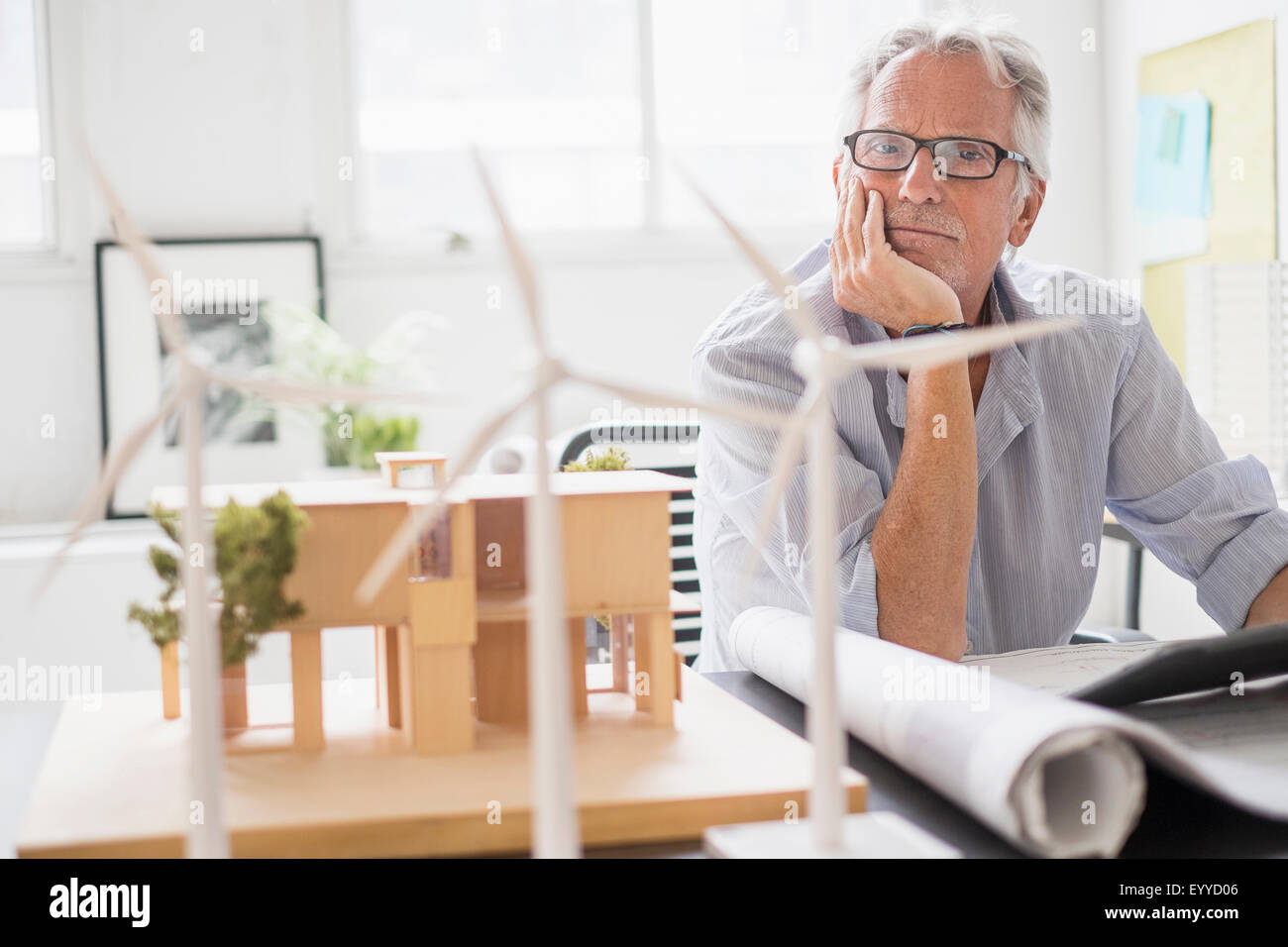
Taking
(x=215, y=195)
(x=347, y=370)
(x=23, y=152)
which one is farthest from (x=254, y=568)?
(x=23, y=152)

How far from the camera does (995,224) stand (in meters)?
1.45

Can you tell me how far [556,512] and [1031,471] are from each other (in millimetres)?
1118

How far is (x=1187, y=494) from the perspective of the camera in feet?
4.68

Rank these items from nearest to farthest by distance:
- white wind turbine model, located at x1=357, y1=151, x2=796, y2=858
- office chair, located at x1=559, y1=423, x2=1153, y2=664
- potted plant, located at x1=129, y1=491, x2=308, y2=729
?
white wind turbine model, located at x1=357, y1=151, x2=796, y2=858 < potted plant, located at x1=129, y1=491, x2=308, y2=729 < office chair, located at x1=559, y1=423, x2=1153, y2=664

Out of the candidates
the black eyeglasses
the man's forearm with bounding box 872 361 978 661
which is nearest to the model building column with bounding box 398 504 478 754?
the man's forearm with bounding box 872 361 978 661

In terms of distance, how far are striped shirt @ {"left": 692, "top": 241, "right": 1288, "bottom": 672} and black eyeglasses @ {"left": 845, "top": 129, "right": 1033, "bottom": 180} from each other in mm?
164

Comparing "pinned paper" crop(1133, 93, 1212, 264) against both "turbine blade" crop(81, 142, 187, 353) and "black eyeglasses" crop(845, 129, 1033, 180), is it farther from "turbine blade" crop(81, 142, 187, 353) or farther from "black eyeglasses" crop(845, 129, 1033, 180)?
"turbine blade" crop(81, 142, 187, 353)

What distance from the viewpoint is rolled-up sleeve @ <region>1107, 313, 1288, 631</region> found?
4.30 feet

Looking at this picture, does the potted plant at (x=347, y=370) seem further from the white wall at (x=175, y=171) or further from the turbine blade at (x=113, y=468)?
the turbine blade at (x=113, y=468)

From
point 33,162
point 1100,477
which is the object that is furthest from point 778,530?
point 33,162

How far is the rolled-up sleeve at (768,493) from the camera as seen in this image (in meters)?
1.23

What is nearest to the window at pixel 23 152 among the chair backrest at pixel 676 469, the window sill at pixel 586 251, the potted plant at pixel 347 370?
the potted plant at pixel 347 370
